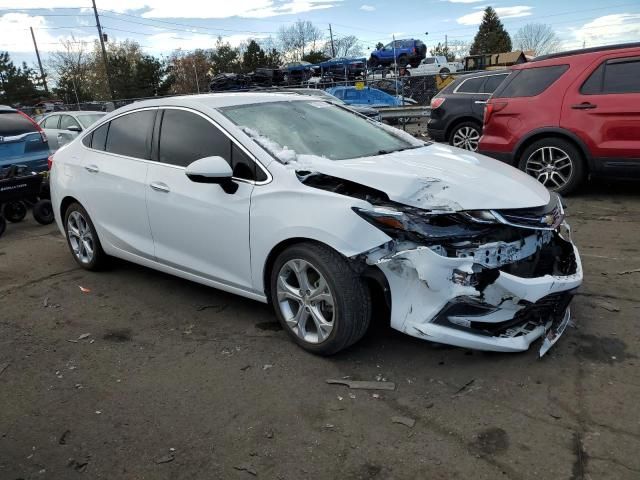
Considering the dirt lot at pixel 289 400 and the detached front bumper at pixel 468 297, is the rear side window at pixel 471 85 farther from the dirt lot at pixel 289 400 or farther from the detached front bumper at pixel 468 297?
the detached front bumper at pixel 468 297

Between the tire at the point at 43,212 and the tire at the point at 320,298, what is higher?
the tire at the point at 320,298

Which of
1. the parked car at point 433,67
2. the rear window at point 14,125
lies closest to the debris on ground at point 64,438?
Answer: the rear window at point 14,125

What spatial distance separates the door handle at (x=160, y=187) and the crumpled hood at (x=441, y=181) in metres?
1.29

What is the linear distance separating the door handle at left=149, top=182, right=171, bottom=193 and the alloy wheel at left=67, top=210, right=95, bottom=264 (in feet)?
4.32

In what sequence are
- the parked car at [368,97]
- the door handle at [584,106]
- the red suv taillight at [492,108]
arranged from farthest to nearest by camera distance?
the parked car at [368,97] < the red suv taillight at [492,108] < the door handle at [584,106]

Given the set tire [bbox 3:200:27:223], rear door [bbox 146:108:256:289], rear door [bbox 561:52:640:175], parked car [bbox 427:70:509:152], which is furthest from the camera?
parked car [bbox 427:70:509:152]

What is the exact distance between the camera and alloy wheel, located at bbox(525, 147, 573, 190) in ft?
22.7

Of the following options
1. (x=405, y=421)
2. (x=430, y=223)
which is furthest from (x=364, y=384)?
(x=430, y=223)

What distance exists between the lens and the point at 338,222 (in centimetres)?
309

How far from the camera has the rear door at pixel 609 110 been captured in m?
6.32

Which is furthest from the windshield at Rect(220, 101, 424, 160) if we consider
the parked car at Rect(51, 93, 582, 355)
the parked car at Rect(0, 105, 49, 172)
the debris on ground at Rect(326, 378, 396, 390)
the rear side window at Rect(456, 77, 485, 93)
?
the rear side window at Rect(456, 77, 485, 93)

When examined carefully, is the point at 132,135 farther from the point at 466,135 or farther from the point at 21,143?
the point at 466,135

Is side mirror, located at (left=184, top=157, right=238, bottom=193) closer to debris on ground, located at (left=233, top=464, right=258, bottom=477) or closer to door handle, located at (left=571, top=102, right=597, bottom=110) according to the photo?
debris on ground, located at (left=233, top=464, right=258, bottom=477)

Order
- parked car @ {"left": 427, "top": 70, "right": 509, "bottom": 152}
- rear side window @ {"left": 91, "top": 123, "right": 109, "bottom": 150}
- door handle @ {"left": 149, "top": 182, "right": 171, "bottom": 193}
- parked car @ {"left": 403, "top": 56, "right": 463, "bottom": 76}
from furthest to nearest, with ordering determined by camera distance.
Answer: parked car @ {"left": 403, "top": 56, "right": 463, "bottom": 76} → parked car @ {"left": 427, "top": 70, "right": 509, "bottom": 152} → rear side window @ {"left": 91, "top": 123, "right": 109, "bottom": 150} → door handle @ {"left": 149, "top": 182, "right": 171, "bottom": 193}
